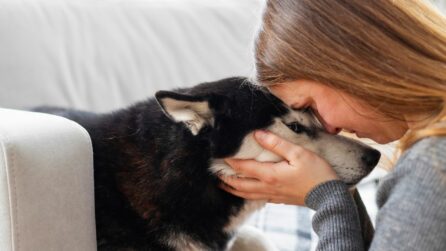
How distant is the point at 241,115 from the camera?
120cm

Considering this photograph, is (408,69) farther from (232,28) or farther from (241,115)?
(232,28)

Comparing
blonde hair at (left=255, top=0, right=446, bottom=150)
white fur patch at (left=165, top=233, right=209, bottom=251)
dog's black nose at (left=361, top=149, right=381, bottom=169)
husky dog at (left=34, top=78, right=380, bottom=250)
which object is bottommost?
white fur patch at (left=165, top=233, right=209, bottom=251)

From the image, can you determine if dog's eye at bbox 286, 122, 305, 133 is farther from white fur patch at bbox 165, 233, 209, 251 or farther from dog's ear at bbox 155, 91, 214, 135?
white fur patch at bbox 165, 233, 209, 251

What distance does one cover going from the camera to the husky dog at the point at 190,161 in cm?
120

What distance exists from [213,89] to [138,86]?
36.5 inches

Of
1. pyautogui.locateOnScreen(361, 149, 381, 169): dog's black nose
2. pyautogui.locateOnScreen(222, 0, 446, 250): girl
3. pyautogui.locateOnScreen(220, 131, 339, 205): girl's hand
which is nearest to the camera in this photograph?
pyautogui.locateOnScreen(222, 0, 446, 250): girl

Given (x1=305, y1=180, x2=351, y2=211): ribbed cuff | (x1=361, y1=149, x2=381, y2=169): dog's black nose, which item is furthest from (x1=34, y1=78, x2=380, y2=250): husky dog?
(x1=305, y1=180, x2=351, y2=211): ribbed cuff

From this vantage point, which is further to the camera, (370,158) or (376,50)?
(370,158)

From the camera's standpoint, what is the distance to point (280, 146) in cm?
118

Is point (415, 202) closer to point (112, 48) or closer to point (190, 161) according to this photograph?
point (190, 161)

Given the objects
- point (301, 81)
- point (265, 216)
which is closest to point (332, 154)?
point (301, 81)

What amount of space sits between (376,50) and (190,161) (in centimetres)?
55

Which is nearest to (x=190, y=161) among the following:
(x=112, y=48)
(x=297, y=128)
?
(x=297, y=128)

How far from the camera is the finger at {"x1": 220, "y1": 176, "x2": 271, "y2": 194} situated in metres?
1.22
